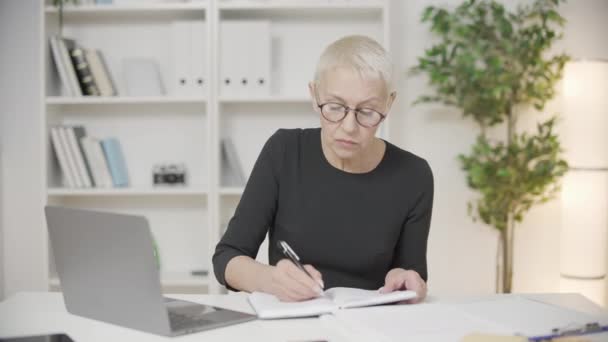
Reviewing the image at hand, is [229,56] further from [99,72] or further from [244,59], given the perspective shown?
[99,72]

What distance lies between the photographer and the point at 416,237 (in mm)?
1590

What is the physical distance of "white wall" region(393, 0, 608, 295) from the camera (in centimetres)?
323

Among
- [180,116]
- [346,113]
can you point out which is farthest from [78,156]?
[346,113]

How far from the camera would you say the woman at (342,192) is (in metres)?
1.42

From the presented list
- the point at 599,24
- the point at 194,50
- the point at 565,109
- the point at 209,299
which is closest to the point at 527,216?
the point at 565,109

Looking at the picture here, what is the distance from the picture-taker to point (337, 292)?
1.27 meters

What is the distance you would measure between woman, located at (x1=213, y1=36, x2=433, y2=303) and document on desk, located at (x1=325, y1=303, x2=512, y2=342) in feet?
1.03

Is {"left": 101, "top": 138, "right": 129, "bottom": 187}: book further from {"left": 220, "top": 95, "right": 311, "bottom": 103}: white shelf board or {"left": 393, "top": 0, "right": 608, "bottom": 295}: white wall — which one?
{"left": 393, "top": 0, "right": 608, "bottom": 295}: white wall

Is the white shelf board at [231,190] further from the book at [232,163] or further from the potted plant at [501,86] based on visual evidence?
the potted plant at [501,86]

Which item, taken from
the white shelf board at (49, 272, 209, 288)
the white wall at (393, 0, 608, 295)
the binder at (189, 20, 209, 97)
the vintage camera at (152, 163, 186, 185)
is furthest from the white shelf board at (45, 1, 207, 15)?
the white shelf board at (49, 272, 209, 288)

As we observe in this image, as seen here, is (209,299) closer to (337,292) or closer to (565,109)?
(337,292)

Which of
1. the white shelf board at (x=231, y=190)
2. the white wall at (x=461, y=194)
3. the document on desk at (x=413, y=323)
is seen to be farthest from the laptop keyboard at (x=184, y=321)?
the white wall at (x=461, y=194)

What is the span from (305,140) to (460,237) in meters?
1.87

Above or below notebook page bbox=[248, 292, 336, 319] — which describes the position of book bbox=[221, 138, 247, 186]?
above
